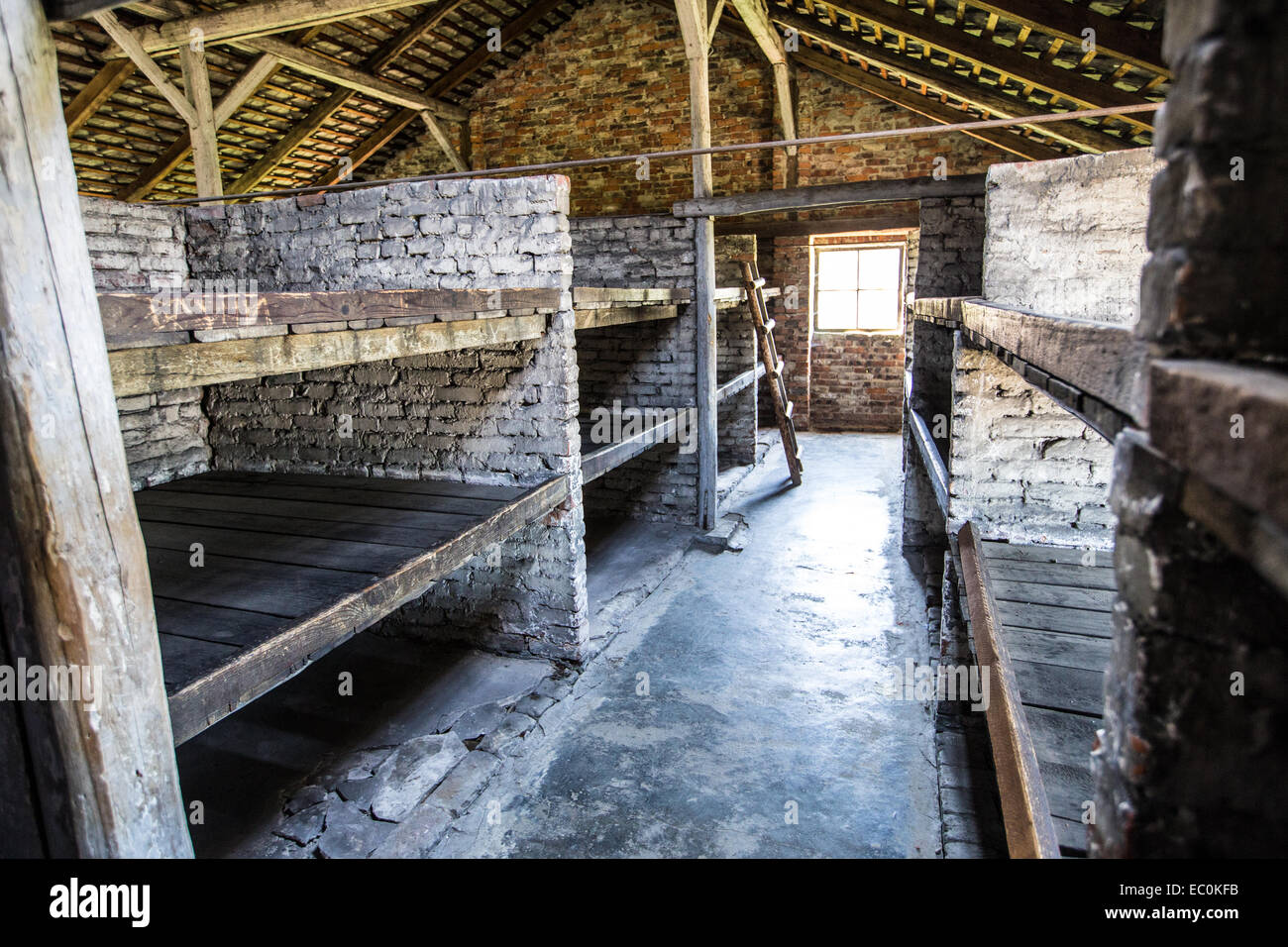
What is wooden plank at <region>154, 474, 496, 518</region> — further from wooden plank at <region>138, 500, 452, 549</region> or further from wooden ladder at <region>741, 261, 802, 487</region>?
wooden ladder at <region>741, 261, 802, 487</region>

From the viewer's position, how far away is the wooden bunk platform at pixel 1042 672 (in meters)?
1.51

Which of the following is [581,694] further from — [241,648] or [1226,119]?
[1226,119]

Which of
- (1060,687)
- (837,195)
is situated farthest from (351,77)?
(1060,687)

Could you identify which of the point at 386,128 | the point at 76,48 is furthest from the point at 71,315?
the point at 386,128

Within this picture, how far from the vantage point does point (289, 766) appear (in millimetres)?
3562

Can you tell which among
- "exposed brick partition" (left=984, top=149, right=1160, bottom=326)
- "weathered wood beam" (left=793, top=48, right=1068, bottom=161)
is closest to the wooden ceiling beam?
"weathered wood beam" (left=793, top=48, right=1068, bottom=161)

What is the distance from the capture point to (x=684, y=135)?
943 centimetres

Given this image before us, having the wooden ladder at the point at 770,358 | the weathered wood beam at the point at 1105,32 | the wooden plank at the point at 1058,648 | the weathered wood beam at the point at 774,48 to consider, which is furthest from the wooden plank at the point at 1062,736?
the weathered wood beam at the point at 774,48

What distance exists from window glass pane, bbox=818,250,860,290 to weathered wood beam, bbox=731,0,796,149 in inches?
77.9

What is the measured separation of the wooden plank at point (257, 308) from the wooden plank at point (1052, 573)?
7.69 ft

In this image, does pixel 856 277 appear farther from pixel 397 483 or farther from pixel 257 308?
pixel 257 308

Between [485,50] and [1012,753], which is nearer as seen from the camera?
[1012,753]

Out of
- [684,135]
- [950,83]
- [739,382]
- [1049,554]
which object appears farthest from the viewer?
[684,135]

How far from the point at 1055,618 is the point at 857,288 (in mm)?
9025
